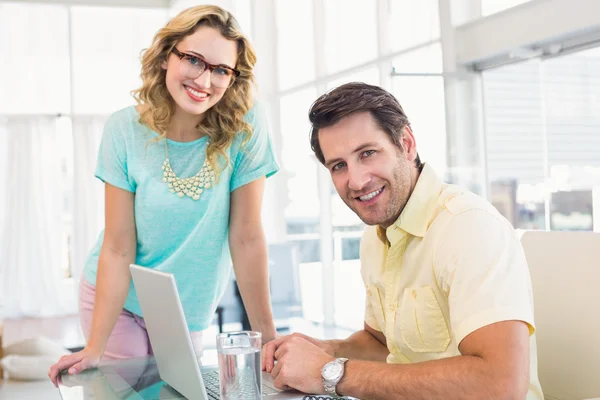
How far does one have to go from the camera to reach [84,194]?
352 inches

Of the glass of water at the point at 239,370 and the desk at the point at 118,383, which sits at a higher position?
the glass of water at the point at 239,370

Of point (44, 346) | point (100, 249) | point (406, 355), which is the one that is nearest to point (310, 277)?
point (44, 346)

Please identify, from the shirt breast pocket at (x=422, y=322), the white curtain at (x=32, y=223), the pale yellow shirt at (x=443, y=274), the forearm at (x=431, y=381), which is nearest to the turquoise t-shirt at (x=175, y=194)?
the pale yellow shirt at (x=443, y=274)

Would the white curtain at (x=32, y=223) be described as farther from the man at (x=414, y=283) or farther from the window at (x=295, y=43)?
the man at (x=414, y=283)

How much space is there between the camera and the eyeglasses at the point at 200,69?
1.73 metres

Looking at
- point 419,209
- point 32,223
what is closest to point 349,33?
point 32,223

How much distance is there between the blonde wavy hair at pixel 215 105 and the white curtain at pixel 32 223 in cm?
750

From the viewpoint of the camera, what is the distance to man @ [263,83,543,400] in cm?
117

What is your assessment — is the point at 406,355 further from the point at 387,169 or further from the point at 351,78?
the point at 351,78

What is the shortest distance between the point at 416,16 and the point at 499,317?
4.45m

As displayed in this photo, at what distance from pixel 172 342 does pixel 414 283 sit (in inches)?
18.8

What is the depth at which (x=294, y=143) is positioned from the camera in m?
7.81

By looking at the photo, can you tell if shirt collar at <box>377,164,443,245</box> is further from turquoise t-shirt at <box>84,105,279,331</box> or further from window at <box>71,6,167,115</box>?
window at <box>71,6,167,115</box>

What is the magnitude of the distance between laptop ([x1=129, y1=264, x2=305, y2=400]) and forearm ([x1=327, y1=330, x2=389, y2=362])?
0.21m
